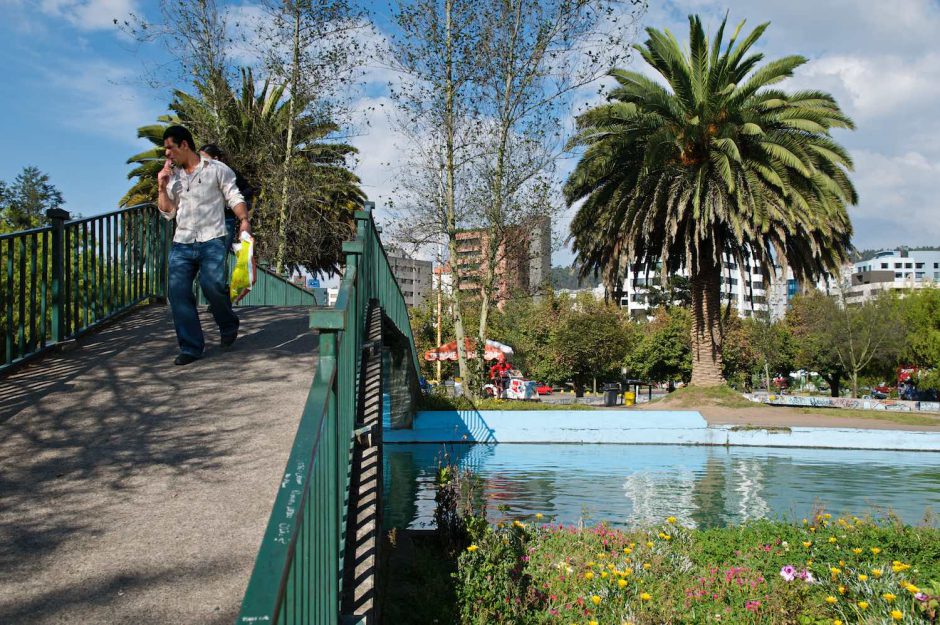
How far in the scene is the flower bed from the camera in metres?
5.44

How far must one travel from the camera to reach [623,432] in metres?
21.0

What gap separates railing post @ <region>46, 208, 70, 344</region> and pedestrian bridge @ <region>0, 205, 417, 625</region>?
22 millimetres

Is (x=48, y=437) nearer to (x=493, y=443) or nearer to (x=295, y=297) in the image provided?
(x=295, y=297)

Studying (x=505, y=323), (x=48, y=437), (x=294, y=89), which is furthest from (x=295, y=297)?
(x=505, y=323)

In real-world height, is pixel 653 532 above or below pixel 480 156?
below

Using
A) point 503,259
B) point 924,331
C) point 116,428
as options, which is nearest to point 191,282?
Result: point 116,428

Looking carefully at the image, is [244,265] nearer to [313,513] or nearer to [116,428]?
[116,428]

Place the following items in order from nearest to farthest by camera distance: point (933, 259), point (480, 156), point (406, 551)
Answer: point (406, 551)
point (480, 156)
point (933, 259)

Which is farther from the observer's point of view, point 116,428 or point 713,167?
point 713,167

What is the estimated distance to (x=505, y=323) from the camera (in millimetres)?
61219

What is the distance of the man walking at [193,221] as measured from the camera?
6.53 m

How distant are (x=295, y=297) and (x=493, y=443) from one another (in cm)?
861

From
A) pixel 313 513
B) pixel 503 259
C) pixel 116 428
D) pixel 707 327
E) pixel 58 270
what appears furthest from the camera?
pixel 707 327

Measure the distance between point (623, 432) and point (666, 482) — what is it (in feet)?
21.5
